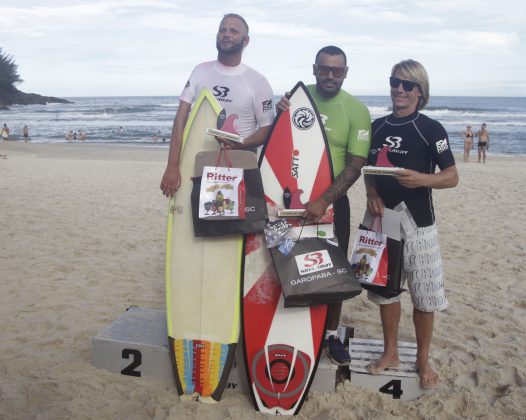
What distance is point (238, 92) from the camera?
3068 mm

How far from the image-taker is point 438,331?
3.85 m

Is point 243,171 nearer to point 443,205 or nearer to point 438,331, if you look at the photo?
point 438,331

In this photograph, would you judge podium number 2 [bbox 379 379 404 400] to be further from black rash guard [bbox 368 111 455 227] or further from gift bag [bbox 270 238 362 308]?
black rash guard [bbox 368 111 455 227]

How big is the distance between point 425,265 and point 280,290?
2.70 ft

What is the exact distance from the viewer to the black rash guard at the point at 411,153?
Result: 2.69m

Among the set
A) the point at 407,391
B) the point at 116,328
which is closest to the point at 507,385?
the point at 407,391

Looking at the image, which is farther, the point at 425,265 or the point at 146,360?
the point at 146,360

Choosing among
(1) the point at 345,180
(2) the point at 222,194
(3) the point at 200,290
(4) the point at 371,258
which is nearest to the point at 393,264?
(4) the point at 371,258

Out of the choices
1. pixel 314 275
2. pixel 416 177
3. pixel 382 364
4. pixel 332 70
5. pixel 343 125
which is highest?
pixel 332 70

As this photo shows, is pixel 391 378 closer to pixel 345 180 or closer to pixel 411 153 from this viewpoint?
pixel 345 180

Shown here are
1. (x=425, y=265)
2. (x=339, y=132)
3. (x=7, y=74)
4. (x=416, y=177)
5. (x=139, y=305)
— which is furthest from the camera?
(x=7, y=74)

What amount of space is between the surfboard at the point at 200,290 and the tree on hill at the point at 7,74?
65464 millimetres

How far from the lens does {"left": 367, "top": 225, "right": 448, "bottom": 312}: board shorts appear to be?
2768 millimetres

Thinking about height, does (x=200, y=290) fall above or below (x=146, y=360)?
above
